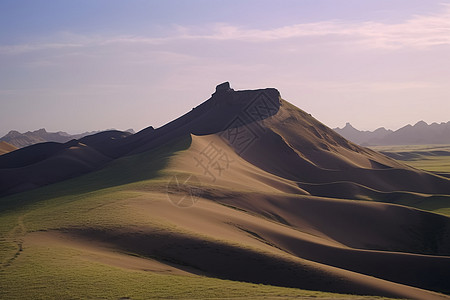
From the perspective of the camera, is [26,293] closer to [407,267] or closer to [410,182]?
[407,267]

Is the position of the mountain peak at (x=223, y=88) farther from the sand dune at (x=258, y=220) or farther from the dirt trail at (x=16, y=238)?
the dirt trail at (x=16, y=238)

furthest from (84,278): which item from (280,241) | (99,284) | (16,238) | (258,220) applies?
(258,220)

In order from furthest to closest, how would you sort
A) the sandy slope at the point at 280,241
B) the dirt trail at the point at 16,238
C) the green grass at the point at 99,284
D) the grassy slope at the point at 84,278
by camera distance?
the sandy slope at the point at 280,241 < the dirt trail at the point at 16,238 < the grassy slope at the point at 84,278 < the green grass at the point at 99,284

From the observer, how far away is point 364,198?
84.4m

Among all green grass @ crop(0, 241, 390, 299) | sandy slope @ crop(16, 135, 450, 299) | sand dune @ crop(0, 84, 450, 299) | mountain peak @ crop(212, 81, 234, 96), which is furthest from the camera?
mountain peak @ crop(212, 81, 234, 96)

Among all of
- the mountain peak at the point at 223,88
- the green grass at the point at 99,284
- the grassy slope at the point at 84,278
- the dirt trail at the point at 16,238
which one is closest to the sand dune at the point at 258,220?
the grassy slope at the point at 84,278

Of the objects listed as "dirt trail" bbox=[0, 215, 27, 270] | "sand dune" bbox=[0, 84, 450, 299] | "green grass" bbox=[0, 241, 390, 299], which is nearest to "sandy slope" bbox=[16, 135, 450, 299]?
"sand dune" bbox=[0, 84, 450, 299]

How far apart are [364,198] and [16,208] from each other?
2498 inches

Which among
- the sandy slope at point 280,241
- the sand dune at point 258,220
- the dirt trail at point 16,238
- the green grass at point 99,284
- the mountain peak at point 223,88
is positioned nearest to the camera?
the green grass at point 99,284

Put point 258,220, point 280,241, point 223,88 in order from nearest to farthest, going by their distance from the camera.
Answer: point 280,241 < point 258,220 < point 223,88

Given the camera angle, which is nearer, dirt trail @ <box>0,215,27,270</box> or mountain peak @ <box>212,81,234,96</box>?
dirt trail @ <box>0,215,27,270</box>

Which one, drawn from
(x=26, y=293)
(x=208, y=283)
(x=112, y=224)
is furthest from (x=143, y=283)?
(x=112, y=224)

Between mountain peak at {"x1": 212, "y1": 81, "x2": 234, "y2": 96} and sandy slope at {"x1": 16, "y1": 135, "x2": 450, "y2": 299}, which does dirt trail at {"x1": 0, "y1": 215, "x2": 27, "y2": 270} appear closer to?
sandy slope at {"x1": 16, "y1": 135, "x2": 450, "y2": 299}

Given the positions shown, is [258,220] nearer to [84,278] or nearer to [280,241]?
[280,241]
